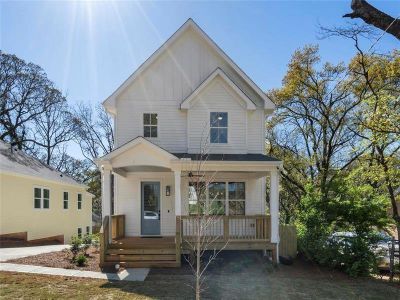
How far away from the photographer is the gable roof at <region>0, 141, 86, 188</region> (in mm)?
18953

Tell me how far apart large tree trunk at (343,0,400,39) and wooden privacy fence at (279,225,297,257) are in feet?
32.7

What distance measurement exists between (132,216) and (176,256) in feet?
12.3

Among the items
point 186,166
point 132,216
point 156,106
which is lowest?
point 132,216

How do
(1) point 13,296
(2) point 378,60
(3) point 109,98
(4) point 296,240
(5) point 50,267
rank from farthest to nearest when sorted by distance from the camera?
1. (2) point 378,60
2. (3) point 109,98
3. (4) point 296,240
4. (5) point 50,267
5. (1) point 13,296

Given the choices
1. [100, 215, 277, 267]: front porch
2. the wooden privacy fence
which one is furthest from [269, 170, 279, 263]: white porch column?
the wooden privacy fence

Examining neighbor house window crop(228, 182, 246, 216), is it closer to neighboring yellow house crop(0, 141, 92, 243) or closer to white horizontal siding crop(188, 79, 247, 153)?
white horizontal siding crop(188, 79, 247, 153)

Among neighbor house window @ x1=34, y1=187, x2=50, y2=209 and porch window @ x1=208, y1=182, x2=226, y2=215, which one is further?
neighbor house window @ x1=34, y1=187, x2=50, y2=209

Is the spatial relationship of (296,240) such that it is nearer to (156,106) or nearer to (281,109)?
(156,106)

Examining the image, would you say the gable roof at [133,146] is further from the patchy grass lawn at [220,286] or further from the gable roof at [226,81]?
the patchy grass lawn at [220,286]

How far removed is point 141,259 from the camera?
471 inches

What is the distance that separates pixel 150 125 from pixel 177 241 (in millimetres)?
5444

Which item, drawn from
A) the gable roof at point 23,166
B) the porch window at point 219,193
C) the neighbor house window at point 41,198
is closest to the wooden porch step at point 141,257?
the porch window at point 219,193

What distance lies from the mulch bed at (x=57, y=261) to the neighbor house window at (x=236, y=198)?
5.56 meters

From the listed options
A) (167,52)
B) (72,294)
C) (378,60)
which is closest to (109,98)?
(167,52)
